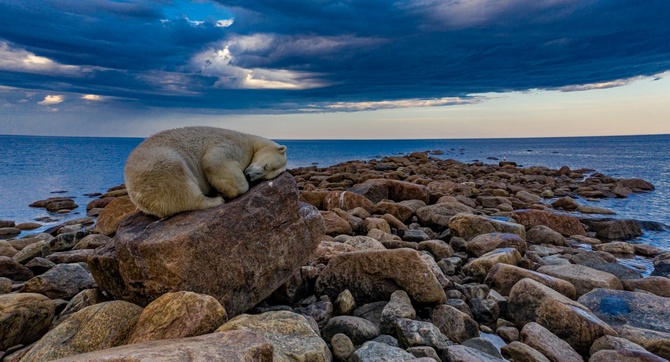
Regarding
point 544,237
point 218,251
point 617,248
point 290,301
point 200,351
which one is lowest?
point 617,248

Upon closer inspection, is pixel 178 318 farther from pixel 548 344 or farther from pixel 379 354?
pixel 548 344

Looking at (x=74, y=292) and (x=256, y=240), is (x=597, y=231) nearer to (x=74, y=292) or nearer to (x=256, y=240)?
(x=256, y=240)

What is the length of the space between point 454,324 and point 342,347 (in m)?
1.87

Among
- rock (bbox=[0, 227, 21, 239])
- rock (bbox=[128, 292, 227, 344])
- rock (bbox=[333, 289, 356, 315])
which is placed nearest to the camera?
rock (bbox=[128, 292, 227, 344])

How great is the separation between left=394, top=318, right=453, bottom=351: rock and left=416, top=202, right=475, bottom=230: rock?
24.9 ft

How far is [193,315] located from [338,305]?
2.64m

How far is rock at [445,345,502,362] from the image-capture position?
494 centimetres

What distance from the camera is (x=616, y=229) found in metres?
14.5

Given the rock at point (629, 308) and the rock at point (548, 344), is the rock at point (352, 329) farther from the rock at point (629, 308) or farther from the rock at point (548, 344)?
the rock at point (629, 308)

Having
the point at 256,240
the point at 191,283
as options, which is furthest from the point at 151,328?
the point at 256,240

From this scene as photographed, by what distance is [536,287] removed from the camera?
6691 millimetres

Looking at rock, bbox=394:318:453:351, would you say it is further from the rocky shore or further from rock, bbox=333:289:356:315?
rock, bbox=333:289:356:315

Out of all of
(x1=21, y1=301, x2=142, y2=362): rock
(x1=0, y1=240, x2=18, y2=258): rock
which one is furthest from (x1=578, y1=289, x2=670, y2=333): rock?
(x1=0, y1=240, x2=18, y2=258): rock

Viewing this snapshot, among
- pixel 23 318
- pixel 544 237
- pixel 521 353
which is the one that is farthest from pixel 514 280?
pixel 23 318
